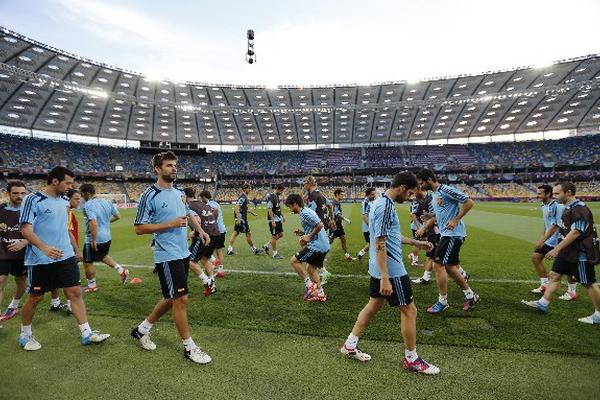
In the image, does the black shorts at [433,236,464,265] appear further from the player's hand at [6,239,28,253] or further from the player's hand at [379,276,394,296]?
the player's hand at [6,239,28,253]

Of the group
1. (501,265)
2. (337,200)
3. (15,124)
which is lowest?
(501,265)

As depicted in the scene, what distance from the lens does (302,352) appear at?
433cm

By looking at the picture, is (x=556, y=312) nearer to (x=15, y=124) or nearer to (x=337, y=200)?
(x=337, y=200)

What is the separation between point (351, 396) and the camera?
Answer: 11.1 feet

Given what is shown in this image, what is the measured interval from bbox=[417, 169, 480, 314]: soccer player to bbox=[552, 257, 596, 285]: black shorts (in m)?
1.38

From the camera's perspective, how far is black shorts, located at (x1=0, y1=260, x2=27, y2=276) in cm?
530

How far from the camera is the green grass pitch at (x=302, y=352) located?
3506mm

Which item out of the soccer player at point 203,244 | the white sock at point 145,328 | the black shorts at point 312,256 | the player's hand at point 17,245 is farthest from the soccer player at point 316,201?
the player's hand at point 17,245

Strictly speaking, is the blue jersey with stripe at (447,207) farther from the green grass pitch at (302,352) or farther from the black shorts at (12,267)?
the black shorts at (12,267)

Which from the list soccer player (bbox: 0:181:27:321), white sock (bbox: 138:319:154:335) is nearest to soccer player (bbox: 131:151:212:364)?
white sock (bbox: 138:319:154:335)

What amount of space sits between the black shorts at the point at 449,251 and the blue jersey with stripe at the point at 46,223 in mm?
5652

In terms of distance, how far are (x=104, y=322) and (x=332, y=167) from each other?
6876 centimetres

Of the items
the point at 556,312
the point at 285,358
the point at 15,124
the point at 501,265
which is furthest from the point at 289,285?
the point at 15,124

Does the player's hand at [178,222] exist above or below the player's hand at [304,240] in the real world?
above
